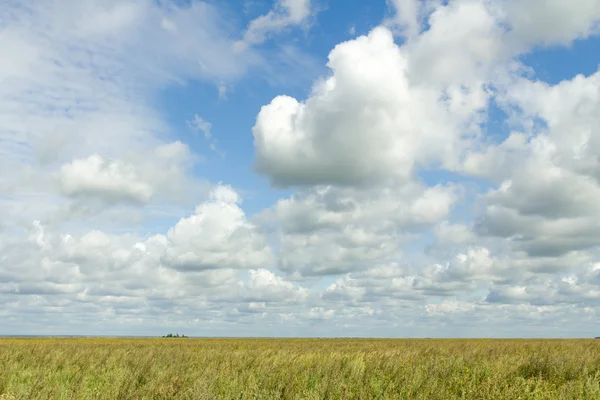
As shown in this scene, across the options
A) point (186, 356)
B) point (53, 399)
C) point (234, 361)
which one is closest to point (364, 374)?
point (234, 361)

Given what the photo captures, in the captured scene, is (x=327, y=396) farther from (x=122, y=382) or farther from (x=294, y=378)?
(x=122, y=382)

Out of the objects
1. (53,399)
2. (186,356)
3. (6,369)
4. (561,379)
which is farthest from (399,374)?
(6,369)

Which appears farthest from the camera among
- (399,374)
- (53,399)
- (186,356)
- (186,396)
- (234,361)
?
(186,356)

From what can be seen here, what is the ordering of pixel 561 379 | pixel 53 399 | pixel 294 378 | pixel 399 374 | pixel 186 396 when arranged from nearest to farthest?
1. pixel 186 396
2. pixel 53 399
3. pixel 294 378
4. pixel 399 374
5. pixel 561 379

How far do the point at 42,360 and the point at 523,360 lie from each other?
1618 cm

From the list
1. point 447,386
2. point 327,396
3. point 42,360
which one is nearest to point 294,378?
point 327,396

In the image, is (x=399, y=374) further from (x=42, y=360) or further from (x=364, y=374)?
(x=42, y=360)

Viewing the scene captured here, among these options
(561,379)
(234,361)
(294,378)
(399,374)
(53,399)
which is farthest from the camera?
(234,361)

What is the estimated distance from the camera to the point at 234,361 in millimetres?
15312

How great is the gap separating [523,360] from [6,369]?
15.6 metres

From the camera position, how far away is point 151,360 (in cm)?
1562

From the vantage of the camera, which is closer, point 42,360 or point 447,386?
point 447,386

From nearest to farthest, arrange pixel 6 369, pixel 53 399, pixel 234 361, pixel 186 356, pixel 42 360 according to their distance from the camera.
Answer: pixel 53 399
pixel 6 369
pixel 234 361
pixel 42 360
pixel 186 356

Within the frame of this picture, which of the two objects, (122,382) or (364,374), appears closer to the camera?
(122,382)
